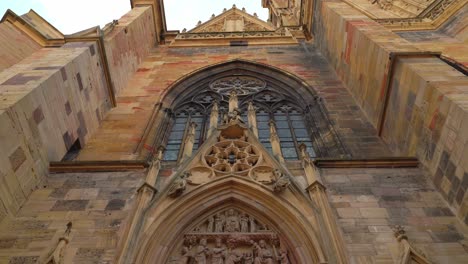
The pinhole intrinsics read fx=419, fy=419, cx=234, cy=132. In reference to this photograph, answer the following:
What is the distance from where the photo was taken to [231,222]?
5.29 m

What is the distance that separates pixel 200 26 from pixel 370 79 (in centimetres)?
1141

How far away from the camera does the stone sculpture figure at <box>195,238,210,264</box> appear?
15.5ft

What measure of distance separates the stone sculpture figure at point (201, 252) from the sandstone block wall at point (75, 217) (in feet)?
3.14

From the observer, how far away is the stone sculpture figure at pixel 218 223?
16.9ft

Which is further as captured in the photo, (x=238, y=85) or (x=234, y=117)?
(x=238, y=85)

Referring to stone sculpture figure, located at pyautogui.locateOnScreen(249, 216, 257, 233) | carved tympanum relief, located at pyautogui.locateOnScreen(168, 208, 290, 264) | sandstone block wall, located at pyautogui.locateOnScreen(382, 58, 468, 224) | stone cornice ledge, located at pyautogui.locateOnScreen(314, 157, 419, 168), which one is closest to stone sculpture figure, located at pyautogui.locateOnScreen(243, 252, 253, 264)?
carved tympanum relief, located at pyautogui.locateOnScreen(168, 208, 290, 264)

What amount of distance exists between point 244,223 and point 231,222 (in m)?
0.17

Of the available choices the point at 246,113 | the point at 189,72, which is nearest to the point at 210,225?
the point at 246,113

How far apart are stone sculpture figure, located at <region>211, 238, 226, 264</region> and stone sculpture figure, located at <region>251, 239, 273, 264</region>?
37cm

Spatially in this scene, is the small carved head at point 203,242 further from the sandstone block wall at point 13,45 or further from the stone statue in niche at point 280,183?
the sandstone block wall at point 13,45

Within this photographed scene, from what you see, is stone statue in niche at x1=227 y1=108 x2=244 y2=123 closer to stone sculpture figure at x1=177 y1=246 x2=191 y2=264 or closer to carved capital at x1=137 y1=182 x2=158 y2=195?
carved capital at x1=137 y1=182 x2=158 y2=195

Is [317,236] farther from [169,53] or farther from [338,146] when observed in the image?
[169,53]

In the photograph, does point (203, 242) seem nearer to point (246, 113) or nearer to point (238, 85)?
point (246, 113)

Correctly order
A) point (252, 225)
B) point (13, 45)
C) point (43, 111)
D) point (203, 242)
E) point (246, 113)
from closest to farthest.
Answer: point (203, 242), point (252, 225), point (43, 111), point (13, 45), point (246, 113)
